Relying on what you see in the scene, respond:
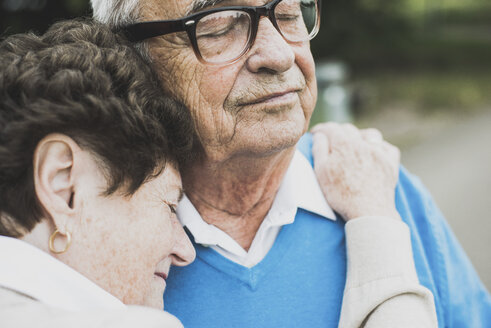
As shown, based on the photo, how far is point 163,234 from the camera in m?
1.48

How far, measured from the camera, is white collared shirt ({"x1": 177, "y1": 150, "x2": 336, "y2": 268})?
1807 millimetres

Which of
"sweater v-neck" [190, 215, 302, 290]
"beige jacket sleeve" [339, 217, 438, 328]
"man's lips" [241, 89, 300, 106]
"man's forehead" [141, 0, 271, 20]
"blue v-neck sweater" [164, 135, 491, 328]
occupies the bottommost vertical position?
"blue v-neck sweater" [164, 135, 491, 328]

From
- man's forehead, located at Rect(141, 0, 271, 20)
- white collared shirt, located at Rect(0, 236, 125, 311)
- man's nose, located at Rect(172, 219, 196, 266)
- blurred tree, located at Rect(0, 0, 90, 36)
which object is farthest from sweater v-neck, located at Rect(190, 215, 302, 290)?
blurred tree, located at Rect(0, 0, 90, 36)

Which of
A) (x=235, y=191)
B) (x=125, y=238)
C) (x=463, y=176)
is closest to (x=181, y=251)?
(x=125, y=238)

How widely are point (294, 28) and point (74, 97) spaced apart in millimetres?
806

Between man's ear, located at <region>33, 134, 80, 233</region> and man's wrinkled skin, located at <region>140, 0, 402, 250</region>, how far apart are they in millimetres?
491

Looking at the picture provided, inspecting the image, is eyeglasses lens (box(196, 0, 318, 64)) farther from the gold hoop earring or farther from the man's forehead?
the gold hoop earring

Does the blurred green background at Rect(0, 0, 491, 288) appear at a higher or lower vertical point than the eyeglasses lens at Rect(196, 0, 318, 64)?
lower

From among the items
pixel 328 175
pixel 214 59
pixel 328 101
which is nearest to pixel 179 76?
pixel 214 59

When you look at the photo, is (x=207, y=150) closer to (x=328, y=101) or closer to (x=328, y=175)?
(x=328, y=175)

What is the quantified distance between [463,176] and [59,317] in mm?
6669

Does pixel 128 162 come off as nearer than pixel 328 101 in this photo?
Yes

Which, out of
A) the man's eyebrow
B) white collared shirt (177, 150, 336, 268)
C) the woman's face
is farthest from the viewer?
white collared shirt (177, 150, 336, 268)

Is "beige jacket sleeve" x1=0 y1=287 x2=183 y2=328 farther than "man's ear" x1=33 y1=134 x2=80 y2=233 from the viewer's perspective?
No
